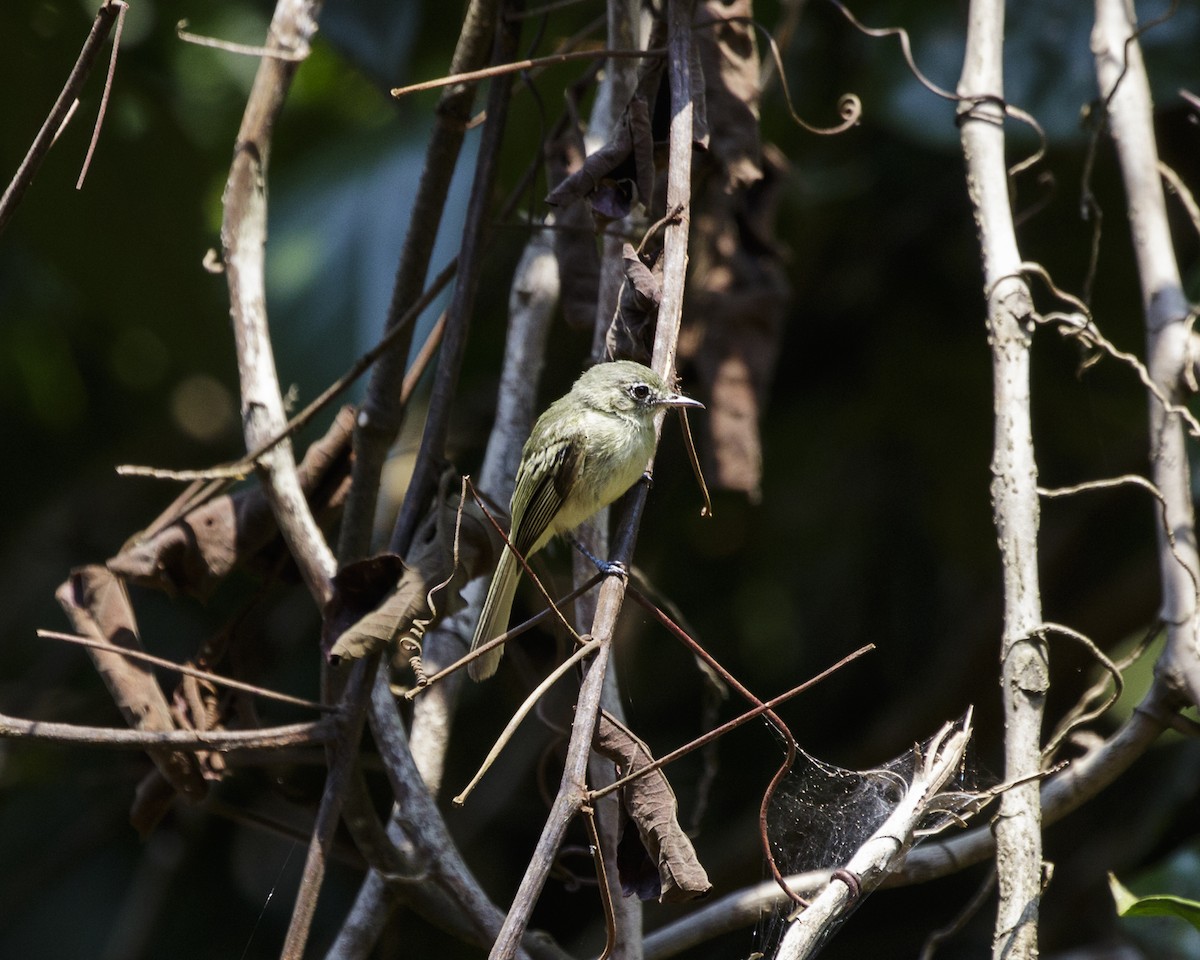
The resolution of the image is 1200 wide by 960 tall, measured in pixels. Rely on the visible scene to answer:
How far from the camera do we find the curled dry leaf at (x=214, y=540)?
2.65 metres

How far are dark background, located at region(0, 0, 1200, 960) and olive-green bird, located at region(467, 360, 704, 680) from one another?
1089 millimetres

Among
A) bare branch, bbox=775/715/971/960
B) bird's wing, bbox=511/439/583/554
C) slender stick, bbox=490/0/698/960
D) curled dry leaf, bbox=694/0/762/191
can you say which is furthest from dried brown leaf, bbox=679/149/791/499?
bare branch, bbox=775/715/971/960

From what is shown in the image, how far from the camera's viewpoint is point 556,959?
2762mm

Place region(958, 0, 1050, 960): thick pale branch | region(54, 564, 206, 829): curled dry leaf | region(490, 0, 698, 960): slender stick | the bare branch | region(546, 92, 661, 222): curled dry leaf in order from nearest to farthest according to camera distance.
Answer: region(490, 0, 698, 960): slender stick → the bare branch → region(958, 0, 1050, 960): thick pale branch → region(546, 92, 661, 222): curled dry leaf → region(54, 564, 206, 829): curled dry leaf

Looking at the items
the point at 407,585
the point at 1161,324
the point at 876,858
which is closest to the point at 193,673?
the point at 407,585

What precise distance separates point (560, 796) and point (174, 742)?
35.7 inches

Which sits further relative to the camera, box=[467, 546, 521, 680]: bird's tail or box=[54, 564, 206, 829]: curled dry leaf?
box=[467, 546, 521, 680]: bird's tail

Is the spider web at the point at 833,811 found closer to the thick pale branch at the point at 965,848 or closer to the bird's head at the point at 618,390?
the thick pale branch at the point at 965,848

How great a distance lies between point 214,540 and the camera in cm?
271

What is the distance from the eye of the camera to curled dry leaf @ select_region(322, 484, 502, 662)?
2.17 metres

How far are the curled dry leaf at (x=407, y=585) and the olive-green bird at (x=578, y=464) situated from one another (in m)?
0.48

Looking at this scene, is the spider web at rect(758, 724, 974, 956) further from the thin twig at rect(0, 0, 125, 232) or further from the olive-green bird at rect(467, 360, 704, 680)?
the thin twig at rect(0, 0, 125, 232)

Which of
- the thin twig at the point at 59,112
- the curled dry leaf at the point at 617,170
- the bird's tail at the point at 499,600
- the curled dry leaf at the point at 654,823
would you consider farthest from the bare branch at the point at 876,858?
the thin twig at the point at 59,112

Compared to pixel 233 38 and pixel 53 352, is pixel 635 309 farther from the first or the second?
pixel 53 352
